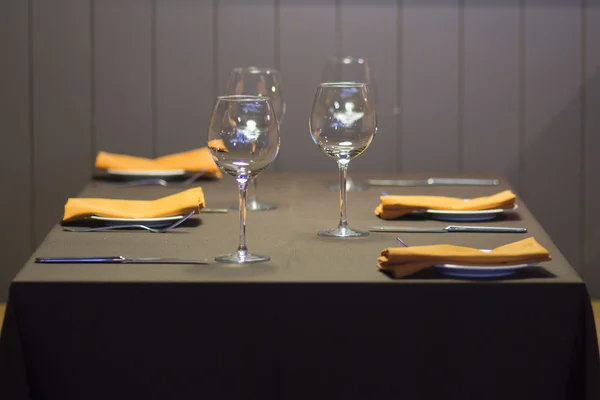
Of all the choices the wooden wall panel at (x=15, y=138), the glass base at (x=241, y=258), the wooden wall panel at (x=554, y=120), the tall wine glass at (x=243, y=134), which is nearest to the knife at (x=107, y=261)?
the glass base at (x=241, y=258)

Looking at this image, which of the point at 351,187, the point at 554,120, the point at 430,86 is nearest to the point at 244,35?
the point at 430,86

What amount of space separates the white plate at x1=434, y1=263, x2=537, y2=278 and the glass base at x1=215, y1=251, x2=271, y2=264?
0.27 metres

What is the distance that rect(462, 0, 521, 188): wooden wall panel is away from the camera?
132 inches

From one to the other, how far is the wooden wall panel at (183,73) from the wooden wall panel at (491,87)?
0.88 m

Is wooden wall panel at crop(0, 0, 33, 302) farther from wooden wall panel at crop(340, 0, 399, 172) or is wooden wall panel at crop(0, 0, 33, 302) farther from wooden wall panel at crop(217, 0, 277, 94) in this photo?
wooden wall panel at crop(340, 0, 399, 172)

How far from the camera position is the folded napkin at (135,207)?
1752 mm

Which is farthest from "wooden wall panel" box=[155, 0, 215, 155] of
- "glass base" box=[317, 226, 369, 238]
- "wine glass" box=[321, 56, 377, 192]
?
"glass base" box=[317, 226, 369, 238]

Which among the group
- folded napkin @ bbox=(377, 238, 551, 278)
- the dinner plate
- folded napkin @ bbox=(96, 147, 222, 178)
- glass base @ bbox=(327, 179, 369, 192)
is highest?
folded napkin @ bbox=(96, 147, 222, 178)

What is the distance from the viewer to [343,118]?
5.17ft

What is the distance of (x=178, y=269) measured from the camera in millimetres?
1381

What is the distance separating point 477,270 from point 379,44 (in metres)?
2.17
